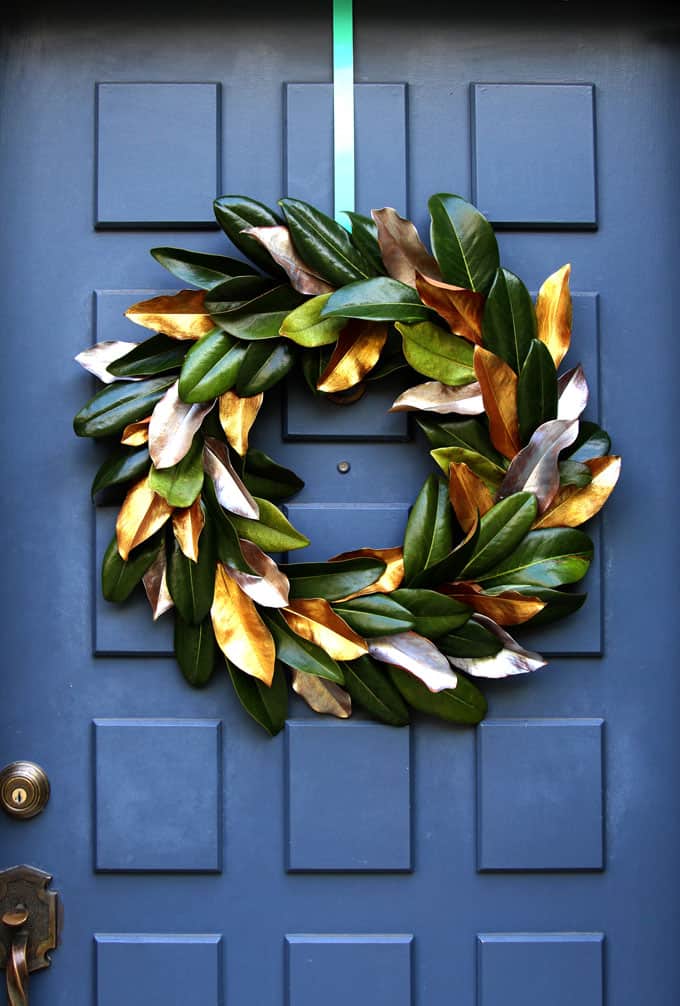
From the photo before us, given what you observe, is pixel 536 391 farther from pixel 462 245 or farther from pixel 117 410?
pixel 117 410

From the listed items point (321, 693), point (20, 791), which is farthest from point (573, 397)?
point (20, 791)

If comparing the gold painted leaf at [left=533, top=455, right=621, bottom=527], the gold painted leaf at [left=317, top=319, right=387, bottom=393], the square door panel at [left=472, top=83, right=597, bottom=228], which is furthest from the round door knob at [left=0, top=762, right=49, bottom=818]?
the square door panel at [left=472, top=83, right=597, bottom=228]

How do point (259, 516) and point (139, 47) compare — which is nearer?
point (259, 516)

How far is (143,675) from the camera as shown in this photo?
1342mm

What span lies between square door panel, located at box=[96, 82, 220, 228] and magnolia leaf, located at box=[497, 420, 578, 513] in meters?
0.52

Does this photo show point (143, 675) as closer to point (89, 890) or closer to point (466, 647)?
point (89, 890)

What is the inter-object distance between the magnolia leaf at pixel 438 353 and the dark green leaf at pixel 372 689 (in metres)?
0.37

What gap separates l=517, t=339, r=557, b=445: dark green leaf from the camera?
4.07 ft

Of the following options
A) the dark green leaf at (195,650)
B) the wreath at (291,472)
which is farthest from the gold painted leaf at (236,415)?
the dark green leaf at (195,650)

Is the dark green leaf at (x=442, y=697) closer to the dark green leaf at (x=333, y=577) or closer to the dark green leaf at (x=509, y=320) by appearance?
the dark green leaf at (x=333, y=577)

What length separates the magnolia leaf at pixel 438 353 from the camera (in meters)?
1.27

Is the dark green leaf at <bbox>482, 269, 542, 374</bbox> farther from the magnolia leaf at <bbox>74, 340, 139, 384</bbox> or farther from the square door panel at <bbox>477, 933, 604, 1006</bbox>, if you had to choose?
the square door panel at <bbox>477, 933, 604, 1006</bbox>

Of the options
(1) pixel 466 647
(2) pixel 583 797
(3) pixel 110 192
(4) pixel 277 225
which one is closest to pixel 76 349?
(3) pixel 110 192

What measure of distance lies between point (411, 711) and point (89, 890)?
49cm
